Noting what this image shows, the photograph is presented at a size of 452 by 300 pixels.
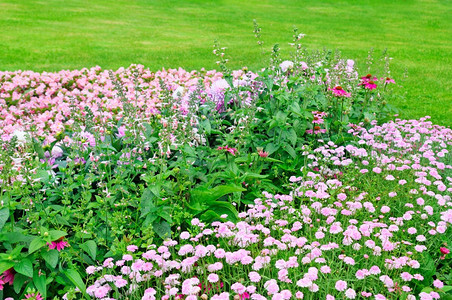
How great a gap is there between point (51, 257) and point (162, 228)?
0.66 meters

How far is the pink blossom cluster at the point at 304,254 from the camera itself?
2.34 metres

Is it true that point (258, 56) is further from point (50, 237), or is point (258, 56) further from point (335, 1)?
point (335, 1)

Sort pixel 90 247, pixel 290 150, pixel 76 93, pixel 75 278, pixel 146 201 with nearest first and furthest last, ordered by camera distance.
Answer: pixel 75 278 → pixel 90 247 → pixel 146 201 → pixel 290 150 → pixel 76 93

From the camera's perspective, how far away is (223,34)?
1262cm

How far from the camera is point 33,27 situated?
12.4 m

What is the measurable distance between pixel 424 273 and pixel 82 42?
32.7 ft

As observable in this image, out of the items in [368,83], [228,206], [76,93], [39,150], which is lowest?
[76,93]

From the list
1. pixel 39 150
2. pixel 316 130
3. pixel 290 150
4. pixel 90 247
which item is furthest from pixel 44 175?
pixel 316 130

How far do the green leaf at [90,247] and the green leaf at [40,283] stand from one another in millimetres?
259

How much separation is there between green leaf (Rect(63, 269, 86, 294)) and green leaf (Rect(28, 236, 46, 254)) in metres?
0.21

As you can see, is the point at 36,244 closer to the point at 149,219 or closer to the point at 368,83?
the point at 149,219

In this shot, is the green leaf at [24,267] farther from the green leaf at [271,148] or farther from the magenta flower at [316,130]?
the magenta flower at [316,130]

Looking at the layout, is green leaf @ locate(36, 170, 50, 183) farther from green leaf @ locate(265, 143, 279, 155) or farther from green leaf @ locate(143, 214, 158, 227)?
green leaf @ locate(265, 143, 279, 155)

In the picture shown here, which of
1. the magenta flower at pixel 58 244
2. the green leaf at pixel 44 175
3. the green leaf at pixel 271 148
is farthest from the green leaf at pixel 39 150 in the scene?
the green leaf at pixel 271 148
